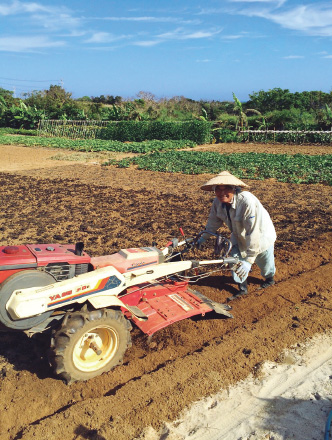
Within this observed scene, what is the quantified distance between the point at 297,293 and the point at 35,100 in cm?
4207

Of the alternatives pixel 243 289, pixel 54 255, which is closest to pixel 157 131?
pixel 243 289

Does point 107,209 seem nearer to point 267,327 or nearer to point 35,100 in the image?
point 267,327

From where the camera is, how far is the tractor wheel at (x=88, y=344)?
297 centimetres

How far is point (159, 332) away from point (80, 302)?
117cm

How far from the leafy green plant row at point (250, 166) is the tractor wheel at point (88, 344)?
10.8 metres

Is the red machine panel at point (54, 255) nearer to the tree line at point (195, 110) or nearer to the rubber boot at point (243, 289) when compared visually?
the rubber boot at point (243, 289)

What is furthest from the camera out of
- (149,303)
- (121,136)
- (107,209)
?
(121,136)

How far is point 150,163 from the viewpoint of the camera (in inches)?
653

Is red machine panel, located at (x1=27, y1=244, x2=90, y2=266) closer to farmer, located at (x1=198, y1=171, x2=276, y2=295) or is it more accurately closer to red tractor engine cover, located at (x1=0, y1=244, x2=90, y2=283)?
red tractor engine cover, located at (x1=0, y1=244, x2=90, y2=283)

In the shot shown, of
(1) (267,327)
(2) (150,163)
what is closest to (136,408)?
(1) (267,327)

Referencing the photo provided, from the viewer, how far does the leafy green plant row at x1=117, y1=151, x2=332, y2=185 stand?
13430mm

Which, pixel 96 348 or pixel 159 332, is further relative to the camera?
pixel 159 332

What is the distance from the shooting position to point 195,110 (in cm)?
3903

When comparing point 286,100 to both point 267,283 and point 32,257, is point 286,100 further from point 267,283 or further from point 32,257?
point 32,257
